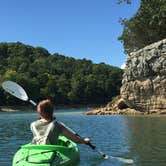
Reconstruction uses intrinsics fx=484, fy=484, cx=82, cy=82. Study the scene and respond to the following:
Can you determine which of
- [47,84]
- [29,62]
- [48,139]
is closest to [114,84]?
[47,84]

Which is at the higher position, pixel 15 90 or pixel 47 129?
pixel 15 90

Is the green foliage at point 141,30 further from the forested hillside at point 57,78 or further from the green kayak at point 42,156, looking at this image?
the forested hillside at point 57,78

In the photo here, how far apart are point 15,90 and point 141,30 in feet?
214

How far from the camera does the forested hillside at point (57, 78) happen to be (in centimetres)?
15325

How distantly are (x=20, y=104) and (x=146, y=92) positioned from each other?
79.2m

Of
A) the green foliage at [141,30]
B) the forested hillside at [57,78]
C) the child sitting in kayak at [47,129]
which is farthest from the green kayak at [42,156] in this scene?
the forested hillside at [57,78]

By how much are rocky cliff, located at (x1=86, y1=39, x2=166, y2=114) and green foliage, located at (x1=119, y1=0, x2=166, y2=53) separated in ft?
21.7

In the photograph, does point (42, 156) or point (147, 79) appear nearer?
point (42, 156)

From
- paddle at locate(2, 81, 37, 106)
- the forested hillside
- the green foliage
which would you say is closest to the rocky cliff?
the green foliage

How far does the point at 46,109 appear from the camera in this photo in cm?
1349

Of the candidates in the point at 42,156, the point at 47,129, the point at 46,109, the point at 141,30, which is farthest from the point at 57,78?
the point at 46,109

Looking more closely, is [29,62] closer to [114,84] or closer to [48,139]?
[114,84]

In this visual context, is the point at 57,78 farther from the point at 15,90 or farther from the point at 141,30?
the point at 15,90

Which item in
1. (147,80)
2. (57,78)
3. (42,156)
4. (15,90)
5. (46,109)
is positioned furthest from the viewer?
(57,78)
